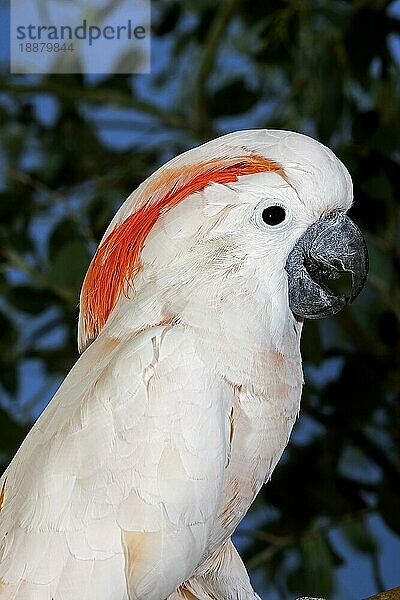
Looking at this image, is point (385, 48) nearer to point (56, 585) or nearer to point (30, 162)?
point (30, 162)

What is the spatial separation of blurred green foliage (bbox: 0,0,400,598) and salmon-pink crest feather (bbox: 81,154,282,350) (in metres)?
0.94

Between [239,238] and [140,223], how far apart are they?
0.10 metres

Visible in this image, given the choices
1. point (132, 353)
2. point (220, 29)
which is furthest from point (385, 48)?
point (132, 353)

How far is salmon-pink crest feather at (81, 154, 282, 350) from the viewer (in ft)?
2.55

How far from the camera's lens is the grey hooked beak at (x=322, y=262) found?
2.60ft

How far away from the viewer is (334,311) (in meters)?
0.84

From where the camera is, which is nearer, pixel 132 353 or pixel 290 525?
pixel 132 353

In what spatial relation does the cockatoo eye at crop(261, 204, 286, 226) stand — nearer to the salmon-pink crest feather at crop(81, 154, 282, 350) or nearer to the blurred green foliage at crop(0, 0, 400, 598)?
the salmon-pink crest feather at crop(81, 154, 282, 350)

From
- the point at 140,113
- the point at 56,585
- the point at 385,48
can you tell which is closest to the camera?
the point at 56,585

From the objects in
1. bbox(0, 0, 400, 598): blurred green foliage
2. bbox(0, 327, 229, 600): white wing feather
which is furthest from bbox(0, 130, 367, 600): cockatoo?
bbox(0, 0, 400, 598): blurred green foliage

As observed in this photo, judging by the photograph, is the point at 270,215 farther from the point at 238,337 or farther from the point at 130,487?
the point at 130,487

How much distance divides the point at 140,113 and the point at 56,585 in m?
1.43

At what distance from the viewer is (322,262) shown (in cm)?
80

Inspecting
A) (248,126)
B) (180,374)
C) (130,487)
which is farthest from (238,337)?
(248,126)
